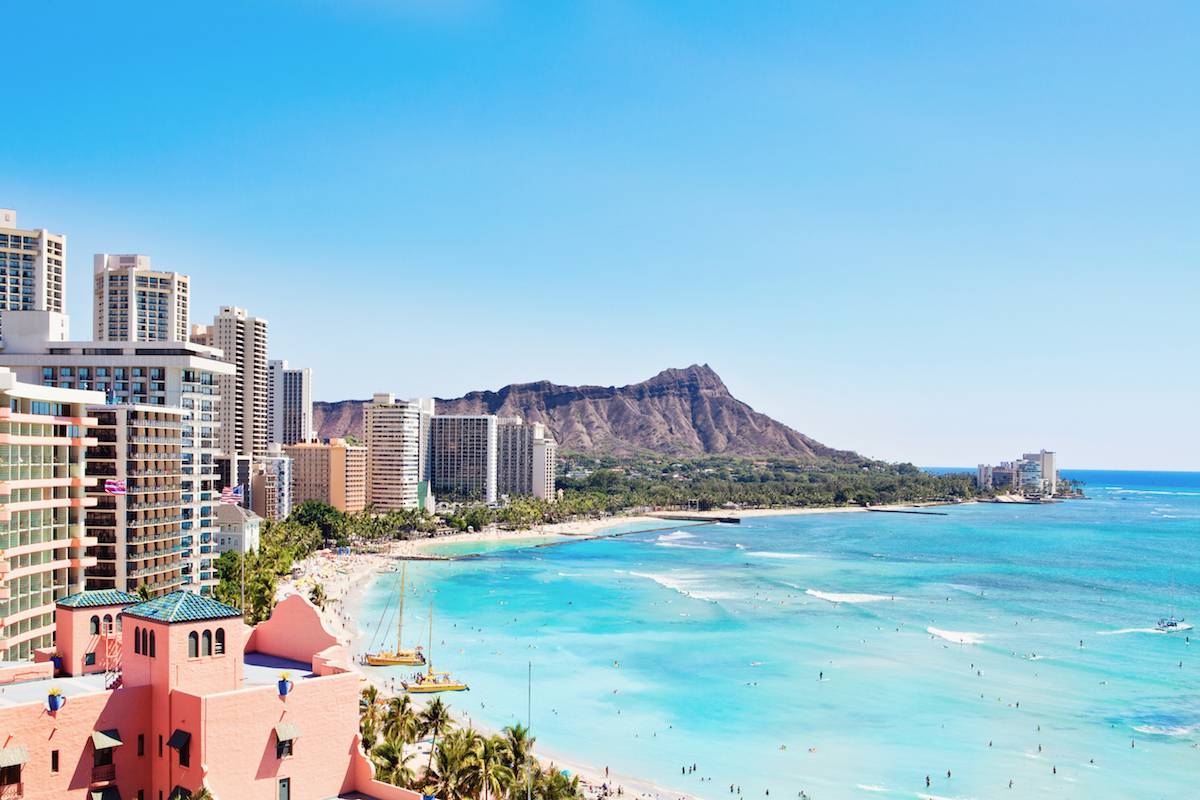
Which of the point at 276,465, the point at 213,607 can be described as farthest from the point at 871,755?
the point at 276,465

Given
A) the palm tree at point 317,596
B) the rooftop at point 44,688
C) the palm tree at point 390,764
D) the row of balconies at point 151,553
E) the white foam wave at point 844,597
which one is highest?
the rooftop at point 44,688

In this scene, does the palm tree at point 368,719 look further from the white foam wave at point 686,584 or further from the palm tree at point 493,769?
the white foam wave at point 686,584

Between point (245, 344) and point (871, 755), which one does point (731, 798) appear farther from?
point (245, 344)

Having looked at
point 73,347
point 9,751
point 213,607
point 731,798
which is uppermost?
point 73,347

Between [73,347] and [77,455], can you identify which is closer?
[77,455]

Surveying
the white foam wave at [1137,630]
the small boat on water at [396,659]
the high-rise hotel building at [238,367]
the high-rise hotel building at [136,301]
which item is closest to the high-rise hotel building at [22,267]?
the high-rise hotel building at [136,301]

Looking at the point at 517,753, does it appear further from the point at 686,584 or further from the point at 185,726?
the point at 686,584

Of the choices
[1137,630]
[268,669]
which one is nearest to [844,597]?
[1137,630]
